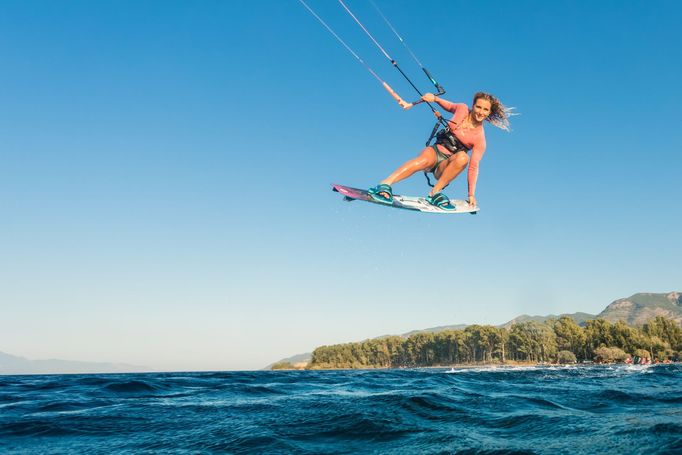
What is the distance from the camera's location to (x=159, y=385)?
16484 mm

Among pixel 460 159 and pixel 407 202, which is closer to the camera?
pixel 460 159

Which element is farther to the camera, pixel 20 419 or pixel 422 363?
pixel 422 363

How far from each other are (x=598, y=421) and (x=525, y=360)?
16815 centimetres

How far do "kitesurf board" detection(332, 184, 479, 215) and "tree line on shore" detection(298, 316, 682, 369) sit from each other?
120150 mm

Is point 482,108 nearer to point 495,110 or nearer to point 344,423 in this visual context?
point 495,110

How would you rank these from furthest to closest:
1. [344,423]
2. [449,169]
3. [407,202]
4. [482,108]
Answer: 1. [407,202]
2. [449,169]
3. [482,108]
4. [344,423]

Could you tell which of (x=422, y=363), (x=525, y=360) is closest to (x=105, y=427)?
(x=525, y=360)

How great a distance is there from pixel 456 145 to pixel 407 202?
269cm

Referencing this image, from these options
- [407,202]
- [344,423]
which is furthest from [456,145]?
[344,423]

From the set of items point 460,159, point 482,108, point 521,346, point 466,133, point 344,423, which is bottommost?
point 521,346

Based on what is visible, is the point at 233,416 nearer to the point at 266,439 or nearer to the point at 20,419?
the point at 266,439

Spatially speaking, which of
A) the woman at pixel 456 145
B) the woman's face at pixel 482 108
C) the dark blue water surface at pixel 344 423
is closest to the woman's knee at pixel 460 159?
the woman at pixel 456 145

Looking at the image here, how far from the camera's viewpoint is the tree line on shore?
118m

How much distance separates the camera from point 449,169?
582 inches
